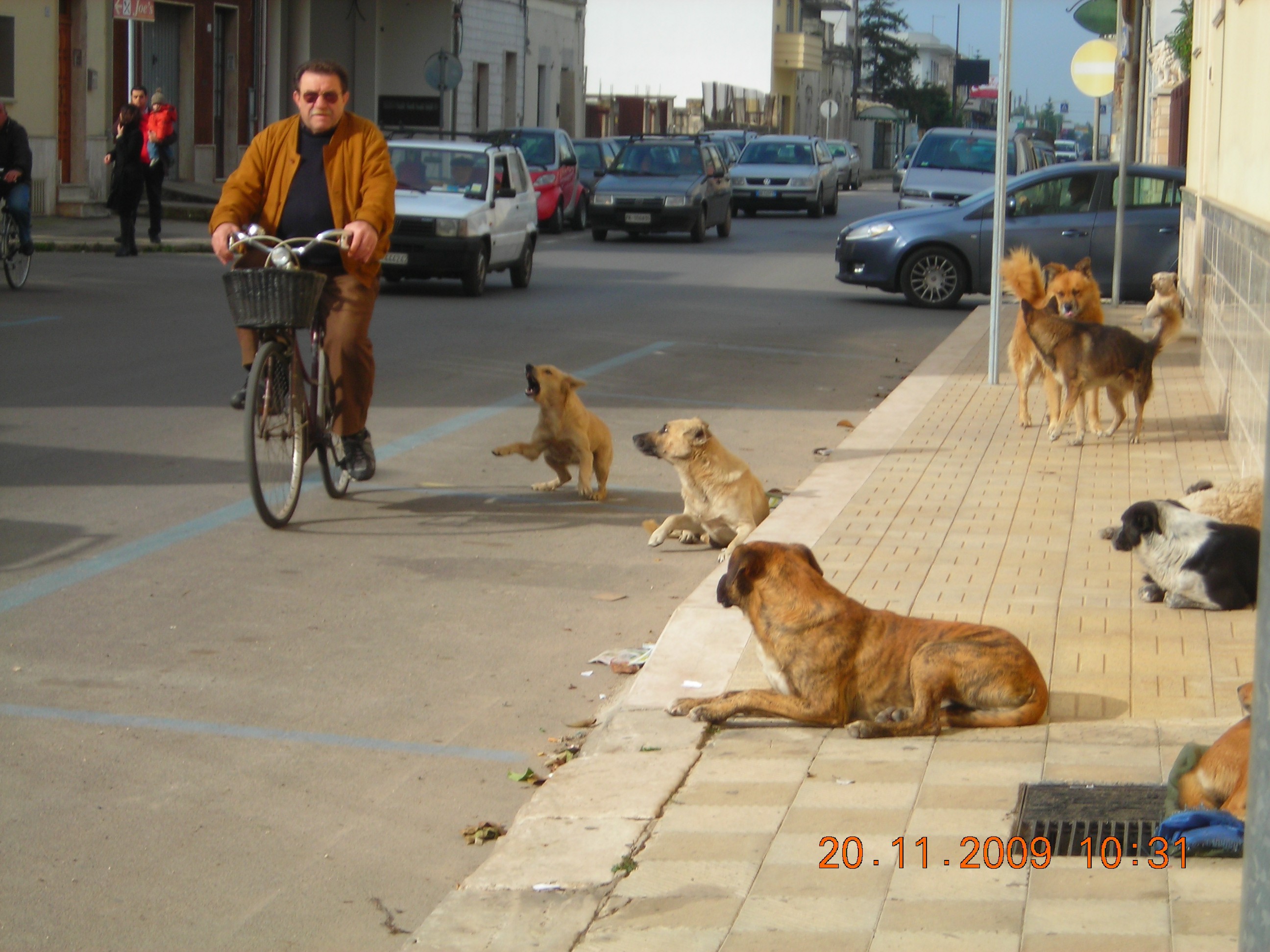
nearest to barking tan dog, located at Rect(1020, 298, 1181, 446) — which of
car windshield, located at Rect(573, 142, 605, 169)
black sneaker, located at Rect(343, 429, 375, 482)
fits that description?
black sneaker, located at Rect(343, 429, 375, 482)

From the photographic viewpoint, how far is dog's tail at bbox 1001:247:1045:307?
10.9 m

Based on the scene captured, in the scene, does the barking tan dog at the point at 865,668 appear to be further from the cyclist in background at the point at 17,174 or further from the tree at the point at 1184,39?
the tree at the point at 1184,39

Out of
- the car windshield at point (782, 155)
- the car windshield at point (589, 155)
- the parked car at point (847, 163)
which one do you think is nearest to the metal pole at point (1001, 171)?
the car windshield at point (589, 155)

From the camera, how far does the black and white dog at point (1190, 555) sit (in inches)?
232

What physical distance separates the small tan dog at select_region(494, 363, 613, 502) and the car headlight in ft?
37.3

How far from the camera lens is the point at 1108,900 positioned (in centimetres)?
347

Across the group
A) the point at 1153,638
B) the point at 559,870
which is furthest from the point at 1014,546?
the point at 559,870

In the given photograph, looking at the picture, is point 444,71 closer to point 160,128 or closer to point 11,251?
point 160,128

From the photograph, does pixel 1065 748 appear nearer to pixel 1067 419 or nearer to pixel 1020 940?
pixel 1020 940

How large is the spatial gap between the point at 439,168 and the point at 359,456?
12.5m

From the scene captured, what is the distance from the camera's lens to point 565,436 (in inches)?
336

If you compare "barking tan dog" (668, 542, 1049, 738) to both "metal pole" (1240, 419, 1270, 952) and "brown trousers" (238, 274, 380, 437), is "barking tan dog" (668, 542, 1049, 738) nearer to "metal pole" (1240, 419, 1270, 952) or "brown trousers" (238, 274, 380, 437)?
"metal pole" (1240, 419, 1270, 952)

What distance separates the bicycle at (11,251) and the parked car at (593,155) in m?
17.7

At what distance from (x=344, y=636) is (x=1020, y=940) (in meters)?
3.26
